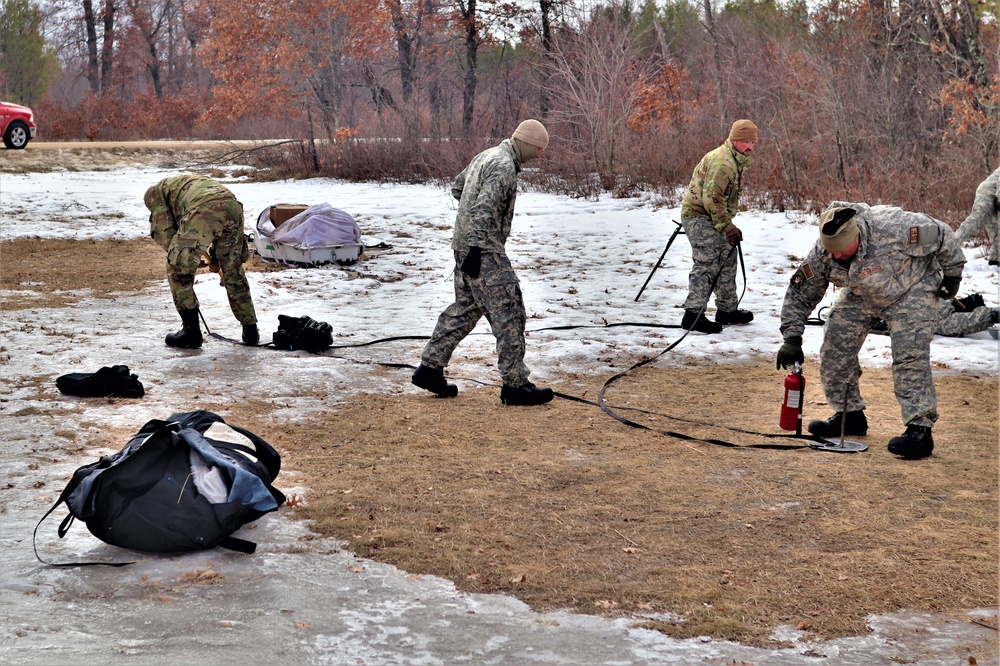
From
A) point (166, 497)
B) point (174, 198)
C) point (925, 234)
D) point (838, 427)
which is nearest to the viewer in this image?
point (166, 497)

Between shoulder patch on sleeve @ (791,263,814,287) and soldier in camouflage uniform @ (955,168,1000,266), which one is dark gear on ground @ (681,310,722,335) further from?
shoulder patch on sleeve @ (791,263,814,287)

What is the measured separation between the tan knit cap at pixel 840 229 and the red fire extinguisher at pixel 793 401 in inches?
32.1

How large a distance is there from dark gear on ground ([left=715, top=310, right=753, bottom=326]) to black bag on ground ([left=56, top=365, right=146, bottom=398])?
5.59m

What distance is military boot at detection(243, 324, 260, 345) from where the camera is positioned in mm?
9438

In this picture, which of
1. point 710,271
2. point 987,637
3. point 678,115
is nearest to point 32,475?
point 987,637

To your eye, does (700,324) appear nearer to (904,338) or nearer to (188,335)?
(904,338)

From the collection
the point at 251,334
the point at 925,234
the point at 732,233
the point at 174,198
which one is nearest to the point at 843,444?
the point at 925,234

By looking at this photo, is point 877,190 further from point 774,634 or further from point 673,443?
point 774,634

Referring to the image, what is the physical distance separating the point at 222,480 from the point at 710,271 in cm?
633

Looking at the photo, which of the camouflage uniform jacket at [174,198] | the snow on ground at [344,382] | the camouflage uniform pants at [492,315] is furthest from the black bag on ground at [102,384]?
the camouflage uniform pants at [492,315]

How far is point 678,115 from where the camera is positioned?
919 inches

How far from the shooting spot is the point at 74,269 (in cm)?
1391

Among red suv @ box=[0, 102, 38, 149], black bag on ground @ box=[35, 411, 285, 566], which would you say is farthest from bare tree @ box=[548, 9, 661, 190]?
black bag on ground @ box=[35, 411, 285, 566]

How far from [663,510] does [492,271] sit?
2493mm
